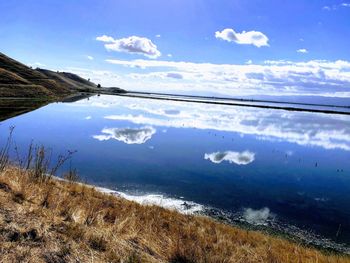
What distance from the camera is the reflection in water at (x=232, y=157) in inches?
1276

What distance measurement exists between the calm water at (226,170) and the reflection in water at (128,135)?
11cm

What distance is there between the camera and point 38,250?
7137mm

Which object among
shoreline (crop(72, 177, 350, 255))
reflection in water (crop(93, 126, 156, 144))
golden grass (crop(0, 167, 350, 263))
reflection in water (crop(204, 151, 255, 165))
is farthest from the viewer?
reflection in water (crop(93, 126, 156, 144))

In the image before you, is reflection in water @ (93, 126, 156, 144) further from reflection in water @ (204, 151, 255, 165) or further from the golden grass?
the golden grass

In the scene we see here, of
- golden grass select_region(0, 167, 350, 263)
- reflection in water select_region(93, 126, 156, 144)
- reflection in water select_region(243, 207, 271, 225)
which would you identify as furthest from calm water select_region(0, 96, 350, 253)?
golden grass select_region(0, 167, 350, 263)

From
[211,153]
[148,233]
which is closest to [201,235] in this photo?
[148,233]

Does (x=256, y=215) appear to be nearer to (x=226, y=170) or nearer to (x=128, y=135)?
(x=226, y=170)

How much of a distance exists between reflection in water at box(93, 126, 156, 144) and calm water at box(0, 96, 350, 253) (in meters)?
0.11

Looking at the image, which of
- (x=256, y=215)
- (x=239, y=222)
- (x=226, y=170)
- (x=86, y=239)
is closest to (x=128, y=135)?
(x=226, y=170)

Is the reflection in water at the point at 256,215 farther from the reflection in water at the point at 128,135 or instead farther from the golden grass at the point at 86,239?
the reflection in water at the point at 128,135

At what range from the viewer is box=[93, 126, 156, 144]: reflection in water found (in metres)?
40.9

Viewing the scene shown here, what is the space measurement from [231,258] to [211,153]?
26.7 m

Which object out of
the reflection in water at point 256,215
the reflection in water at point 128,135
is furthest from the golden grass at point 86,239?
the reflection in water at point 128,135

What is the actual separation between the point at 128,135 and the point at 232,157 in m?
14.9
